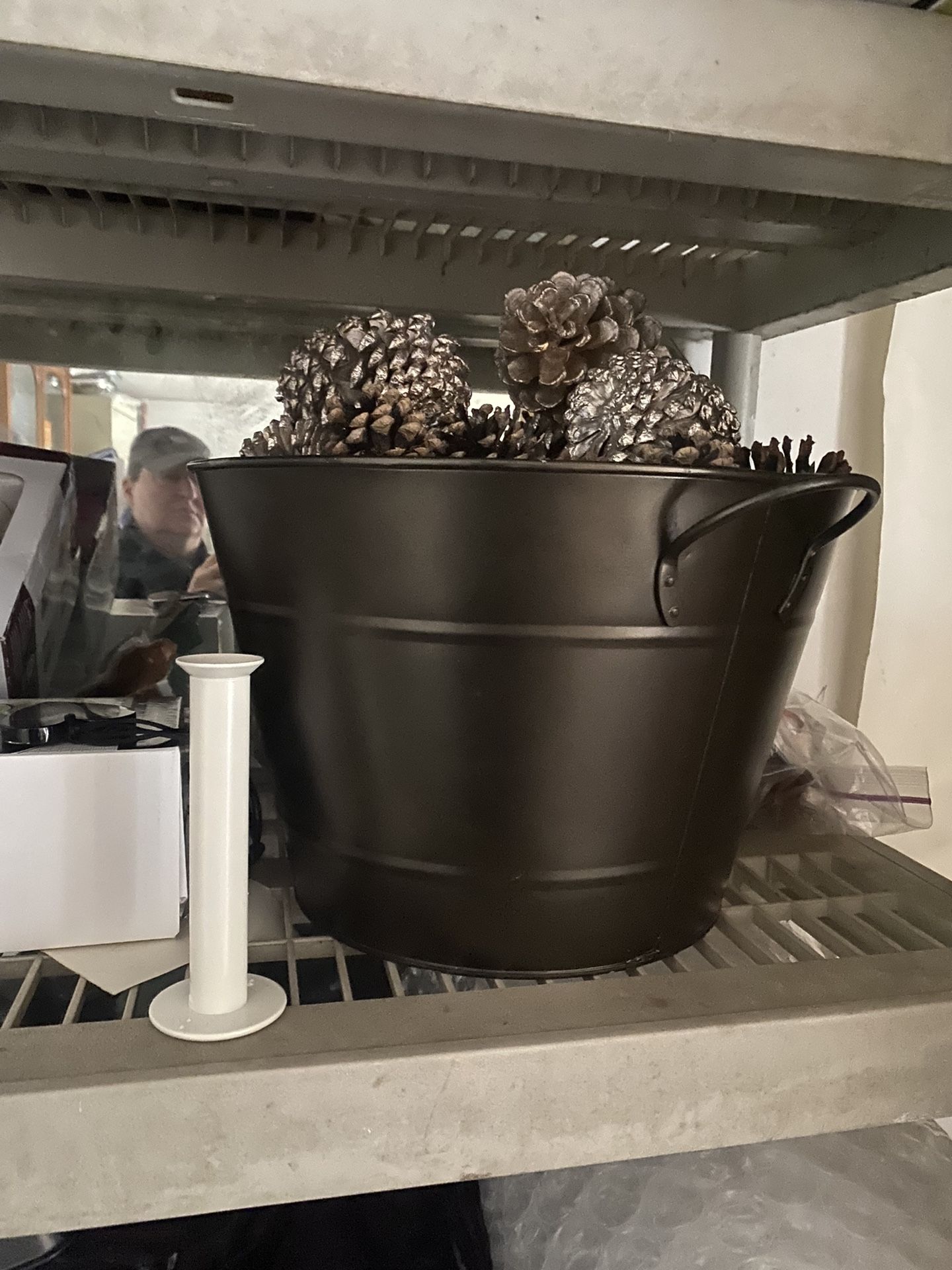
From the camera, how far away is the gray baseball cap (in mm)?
772

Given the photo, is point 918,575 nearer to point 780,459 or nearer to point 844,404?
point 844,404

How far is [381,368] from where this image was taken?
0.42 m

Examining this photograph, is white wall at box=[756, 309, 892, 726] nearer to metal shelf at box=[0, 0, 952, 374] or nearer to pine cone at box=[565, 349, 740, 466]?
metal shelf at box=[0, 0, 952, 374]

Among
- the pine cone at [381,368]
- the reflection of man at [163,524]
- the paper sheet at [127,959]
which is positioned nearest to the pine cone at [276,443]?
the pine cone at [381,368]

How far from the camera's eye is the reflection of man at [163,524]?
0.77 m

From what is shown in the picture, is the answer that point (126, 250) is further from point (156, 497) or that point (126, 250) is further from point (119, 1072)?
point (119, 1072)

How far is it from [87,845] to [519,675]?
197mm

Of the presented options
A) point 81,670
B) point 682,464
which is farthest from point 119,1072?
point 81,670

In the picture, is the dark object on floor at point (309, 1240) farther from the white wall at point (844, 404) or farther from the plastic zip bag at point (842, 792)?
the white wall at point (844, 404)

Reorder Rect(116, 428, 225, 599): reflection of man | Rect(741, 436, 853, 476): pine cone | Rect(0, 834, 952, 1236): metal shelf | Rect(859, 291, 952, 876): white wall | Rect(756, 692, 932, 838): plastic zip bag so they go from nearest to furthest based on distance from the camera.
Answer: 1. Rect(0, 834, 952, 1236): metal shelf
2. Rect(741, 436, 853, 476): pine cone
3. Rect(756, 692, 932, 838): plastic zip bag
4. Rect(116, 428, 225, 599): reflection of man
5. Rect(859, 291, 952, 876): white wall

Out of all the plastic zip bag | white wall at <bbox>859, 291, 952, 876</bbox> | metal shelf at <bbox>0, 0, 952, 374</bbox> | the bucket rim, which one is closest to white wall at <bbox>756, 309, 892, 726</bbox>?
white wall at <bbox>859, 291, 952, 876</bbox>

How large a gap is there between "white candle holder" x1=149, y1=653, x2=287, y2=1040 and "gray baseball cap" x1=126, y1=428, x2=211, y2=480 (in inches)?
17.8

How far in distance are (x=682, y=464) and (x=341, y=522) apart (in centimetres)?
13

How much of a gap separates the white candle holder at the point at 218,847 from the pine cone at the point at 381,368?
5.1 inches
